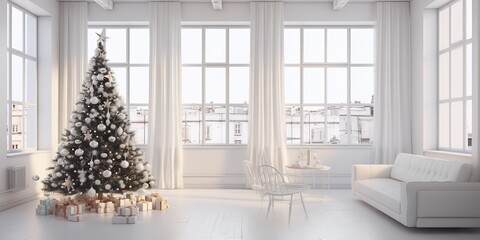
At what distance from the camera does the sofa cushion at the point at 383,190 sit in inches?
254

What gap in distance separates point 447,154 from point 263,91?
3799mm

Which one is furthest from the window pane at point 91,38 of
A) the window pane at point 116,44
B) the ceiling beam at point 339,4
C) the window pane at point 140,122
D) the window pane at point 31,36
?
the ceiling beam at point 339,4

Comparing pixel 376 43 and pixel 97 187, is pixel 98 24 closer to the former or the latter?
pixel 97 187

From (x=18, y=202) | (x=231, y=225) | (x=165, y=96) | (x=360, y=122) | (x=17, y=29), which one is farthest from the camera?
(x=360, y=122)

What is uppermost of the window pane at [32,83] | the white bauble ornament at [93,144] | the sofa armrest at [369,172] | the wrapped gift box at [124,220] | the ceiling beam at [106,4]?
the ceiling beam at [106,4]

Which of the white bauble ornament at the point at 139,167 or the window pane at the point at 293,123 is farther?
the window pane at the point at 293,123

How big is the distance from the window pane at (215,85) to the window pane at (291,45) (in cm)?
149

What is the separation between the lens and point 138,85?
419 inches

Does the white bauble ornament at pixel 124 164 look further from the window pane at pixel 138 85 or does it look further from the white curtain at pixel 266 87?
the window pane at pixel 138 85

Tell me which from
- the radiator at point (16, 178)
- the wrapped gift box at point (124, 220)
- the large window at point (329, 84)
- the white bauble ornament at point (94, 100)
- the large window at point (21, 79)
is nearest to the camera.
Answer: the wrapped gift box at point (124, 220)

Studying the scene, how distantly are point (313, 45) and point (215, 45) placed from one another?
2205mm

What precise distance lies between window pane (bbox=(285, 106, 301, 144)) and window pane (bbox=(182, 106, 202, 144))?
1.97 meters

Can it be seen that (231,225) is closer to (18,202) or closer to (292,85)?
(18,202)

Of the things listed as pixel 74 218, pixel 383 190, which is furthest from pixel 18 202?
pixel 383 190
